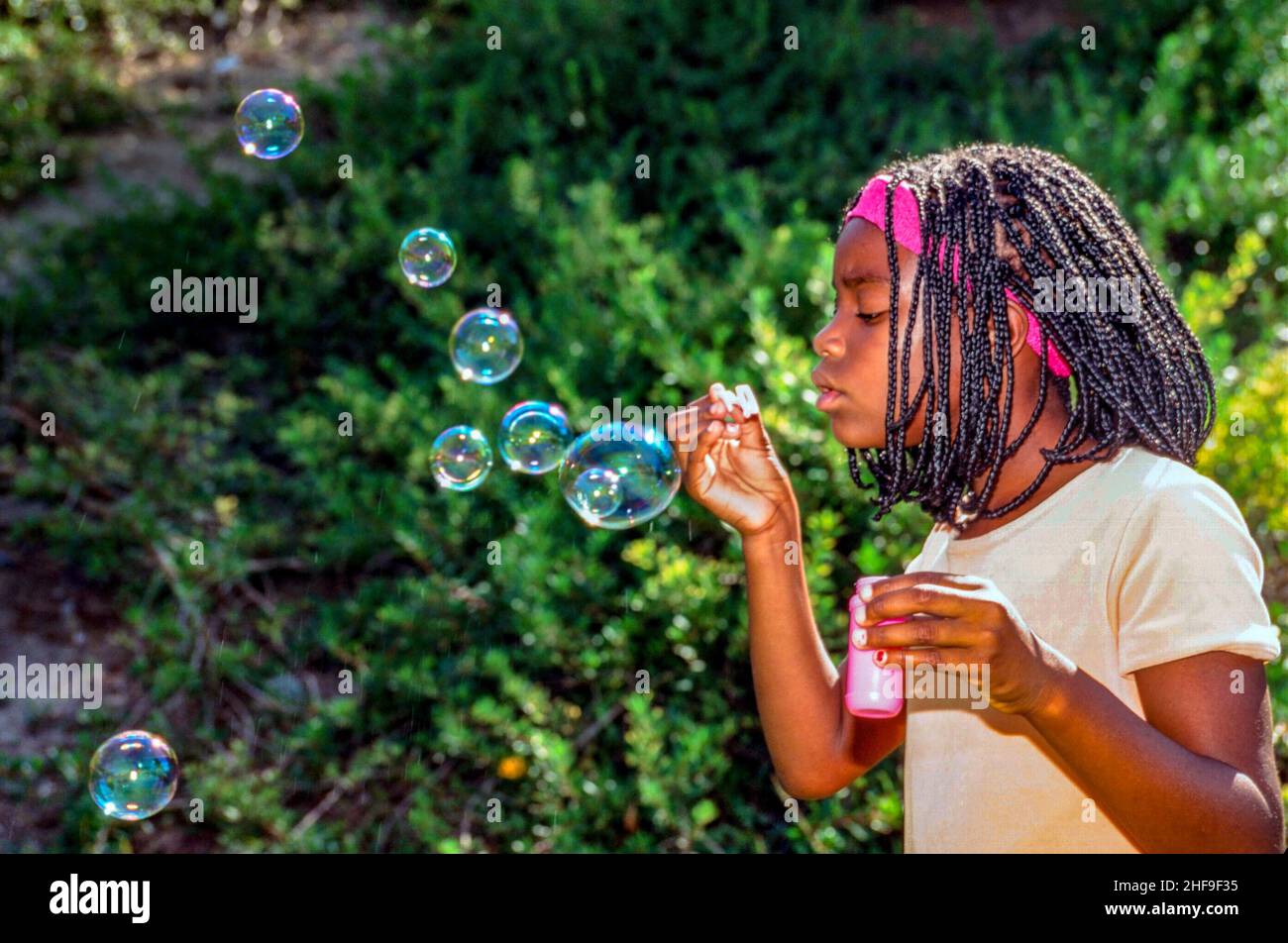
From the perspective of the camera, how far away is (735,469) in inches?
99.0

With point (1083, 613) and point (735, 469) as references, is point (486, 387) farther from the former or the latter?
point (1083, 613)

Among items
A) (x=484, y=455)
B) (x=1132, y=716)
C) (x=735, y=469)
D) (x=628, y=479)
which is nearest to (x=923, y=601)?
(x=1132, y=716)

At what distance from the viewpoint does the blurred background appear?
4129mm

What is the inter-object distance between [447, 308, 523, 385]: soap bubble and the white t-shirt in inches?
66.5

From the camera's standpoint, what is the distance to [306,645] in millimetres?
4816

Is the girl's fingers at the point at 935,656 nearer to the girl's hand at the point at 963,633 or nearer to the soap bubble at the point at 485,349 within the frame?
the girl's hand at the point at 963,633

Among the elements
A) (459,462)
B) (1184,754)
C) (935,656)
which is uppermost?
(459,462)

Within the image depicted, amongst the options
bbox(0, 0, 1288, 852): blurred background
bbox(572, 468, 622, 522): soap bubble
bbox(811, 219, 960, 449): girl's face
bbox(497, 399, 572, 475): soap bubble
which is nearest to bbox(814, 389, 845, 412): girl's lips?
bbox(811, 219, 960, 449): girl's face

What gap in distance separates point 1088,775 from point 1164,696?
156 mm

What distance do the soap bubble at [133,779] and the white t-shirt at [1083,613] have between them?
1834mm

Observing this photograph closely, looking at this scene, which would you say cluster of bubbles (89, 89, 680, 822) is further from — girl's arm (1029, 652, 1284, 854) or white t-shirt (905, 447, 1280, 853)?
girl's arm (1029, 652, 1284, 854)

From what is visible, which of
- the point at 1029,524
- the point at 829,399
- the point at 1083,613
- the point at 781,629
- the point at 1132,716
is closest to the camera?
the point at 1132,716

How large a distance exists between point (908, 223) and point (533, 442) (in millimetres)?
1287

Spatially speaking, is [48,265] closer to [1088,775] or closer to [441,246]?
Result: [441,246]
